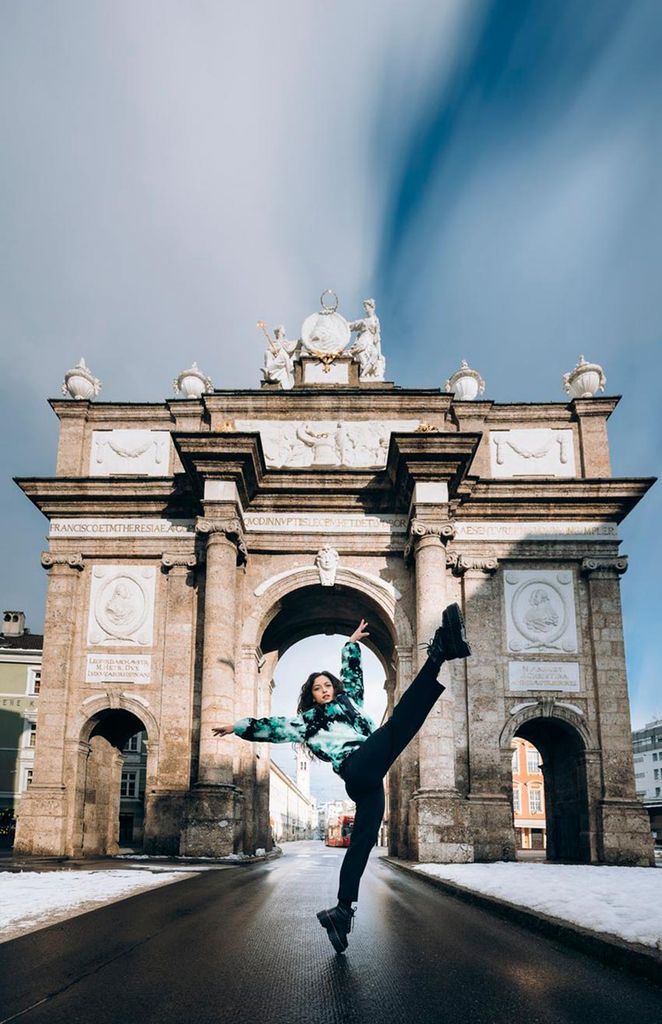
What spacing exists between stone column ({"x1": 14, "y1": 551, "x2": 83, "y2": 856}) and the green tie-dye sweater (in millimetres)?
20389

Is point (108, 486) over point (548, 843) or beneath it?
over

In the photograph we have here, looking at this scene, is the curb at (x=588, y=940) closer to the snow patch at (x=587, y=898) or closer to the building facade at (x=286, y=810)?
the snow patch at (x=587, y=898)

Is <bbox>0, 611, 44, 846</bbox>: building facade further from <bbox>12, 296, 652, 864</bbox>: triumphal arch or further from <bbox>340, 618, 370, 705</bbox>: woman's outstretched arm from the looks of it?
<bbox>340, 618, 370, 705</bbox>: woman's outstretched arm

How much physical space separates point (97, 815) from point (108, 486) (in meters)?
9.84

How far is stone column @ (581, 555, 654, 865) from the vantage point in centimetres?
2467

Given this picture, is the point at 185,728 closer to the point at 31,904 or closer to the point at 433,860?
the point at 433,860

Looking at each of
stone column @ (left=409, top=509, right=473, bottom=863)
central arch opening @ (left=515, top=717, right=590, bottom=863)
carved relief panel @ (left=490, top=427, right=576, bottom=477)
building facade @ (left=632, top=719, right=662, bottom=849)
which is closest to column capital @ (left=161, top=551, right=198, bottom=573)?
stone column @ (left=409, top=509, right=473, bottom=863)

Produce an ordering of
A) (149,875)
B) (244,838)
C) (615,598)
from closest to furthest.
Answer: (149,875) → (244,838) → (615,598)

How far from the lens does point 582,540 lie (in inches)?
1086

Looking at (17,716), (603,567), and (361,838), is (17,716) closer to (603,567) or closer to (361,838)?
(603,567)

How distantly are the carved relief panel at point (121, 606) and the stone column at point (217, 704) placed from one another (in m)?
2.56

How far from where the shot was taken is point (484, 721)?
26125 millimetres

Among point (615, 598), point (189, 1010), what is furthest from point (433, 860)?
point (189, 1010)

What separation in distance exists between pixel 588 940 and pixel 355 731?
245 cm
